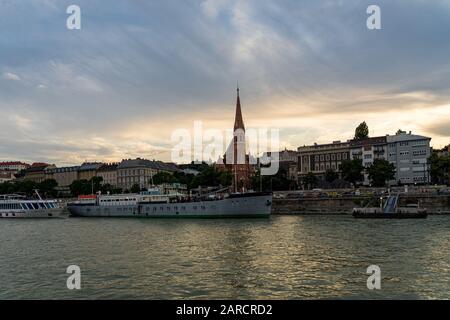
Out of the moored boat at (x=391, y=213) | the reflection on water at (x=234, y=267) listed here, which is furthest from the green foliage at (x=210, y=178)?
the reflection on water at (x=234, y=267)

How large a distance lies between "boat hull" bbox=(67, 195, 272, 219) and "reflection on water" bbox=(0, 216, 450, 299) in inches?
1160

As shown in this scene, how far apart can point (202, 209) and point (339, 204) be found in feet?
84.6

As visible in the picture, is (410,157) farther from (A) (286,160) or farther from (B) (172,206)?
(B) (172,206)

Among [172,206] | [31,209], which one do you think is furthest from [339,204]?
[31,209]

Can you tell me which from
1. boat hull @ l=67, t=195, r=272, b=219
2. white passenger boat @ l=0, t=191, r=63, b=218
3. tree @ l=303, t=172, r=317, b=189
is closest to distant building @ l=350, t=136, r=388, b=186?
tree @ l=303, t=172, r=317, b=189

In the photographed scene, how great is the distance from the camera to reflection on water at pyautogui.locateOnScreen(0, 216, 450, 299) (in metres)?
18.1

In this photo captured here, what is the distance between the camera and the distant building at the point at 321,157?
432 feet

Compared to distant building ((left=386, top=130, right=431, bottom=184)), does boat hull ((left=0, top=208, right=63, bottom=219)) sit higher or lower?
lower

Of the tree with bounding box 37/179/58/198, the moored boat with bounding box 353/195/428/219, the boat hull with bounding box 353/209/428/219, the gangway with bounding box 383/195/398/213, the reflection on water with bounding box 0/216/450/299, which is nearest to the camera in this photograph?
the reflection on water with bounding box 0/216/450/299

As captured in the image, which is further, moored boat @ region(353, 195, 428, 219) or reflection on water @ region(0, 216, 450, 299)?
moored boat @ region(353, 195, 428, 219)

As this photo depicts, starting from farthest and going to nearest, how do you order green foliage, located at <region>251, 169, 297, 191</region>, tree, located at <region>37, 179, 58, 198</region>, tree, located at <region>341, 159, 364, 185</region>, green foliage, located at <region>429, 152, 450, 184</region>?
1. tree, located at <region>37, 179, 58, 198</region>
2. green foliage, located at <region>251, 169, 297, 191</region>
3. tree, located at <region>341, 159, 364, 185</region>
4. green foliage, located at <region>429, 152, 450, 184</region>

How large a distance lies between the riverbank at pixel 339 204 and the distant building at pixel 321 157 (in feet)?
161

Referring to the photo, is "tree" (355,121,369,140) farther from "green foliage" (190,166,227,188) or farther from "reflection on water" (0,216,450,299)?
"reflection on water" (0,216,450,299)
